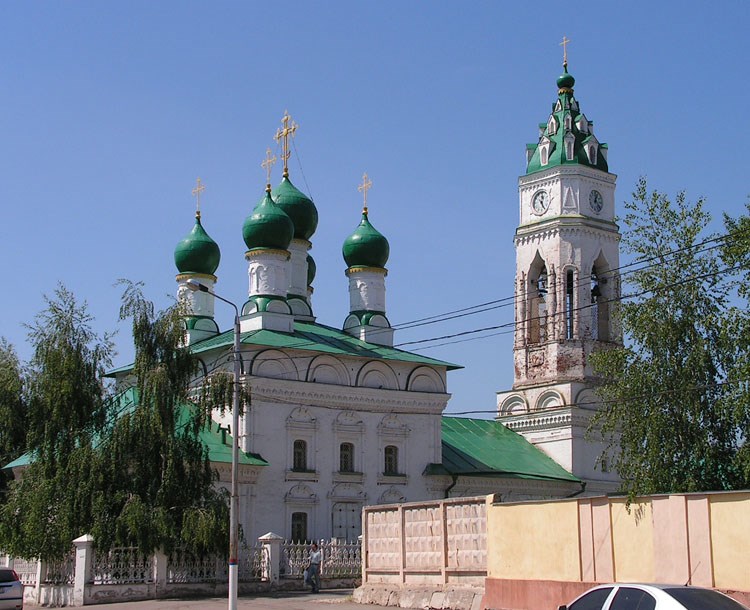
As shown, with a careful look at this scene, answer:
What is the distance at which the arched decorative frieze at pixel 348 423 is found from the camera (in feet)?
95.2

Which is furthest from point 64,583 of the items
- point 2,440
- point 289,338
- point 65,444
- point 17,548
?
point 289,338

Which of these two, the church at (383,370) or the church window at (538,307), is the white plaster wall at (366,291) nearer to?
the church at (383,370)

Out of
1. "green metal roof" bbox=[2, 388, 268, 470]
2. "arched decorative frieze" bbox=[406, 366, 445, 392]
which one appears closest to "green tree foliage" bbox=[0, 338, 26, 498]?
"green metal roof" bbox=[2, 388, 268, 470]

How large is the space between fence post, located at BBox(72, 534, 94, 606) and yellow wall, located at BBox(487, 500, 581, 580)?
8.27 metres

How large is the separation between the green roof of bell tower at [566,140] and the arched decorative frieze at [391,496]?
11978mm

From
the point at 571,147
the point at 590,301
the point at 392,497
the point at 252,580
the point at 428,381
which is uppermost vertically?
the point at 571,147

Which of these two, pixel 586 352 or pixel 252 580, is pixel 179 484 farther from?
pixel 586 352

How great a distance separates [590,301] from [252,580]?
1568 cm

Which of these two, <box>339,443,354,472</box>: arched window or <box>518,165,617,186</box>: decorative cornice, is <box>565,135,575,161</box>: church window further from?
<box>339,443,354,472</box>: arched window

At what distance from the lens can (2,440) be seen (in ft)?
91.9

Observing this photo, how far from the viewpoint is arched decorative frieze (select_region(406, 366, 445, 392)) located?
101ft

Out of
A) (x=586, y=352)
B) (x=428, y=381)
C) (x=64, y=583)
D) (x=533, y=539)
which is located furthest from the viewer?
(x=586, y=352)

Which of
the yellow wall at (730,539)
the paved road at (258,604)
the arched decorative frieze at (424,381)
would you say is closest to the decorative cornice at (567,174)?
the arched decorative frieze at (424,381)

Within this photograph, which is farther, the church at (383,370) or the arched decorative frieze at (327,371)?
the arched decorative frieze at (327,371)
